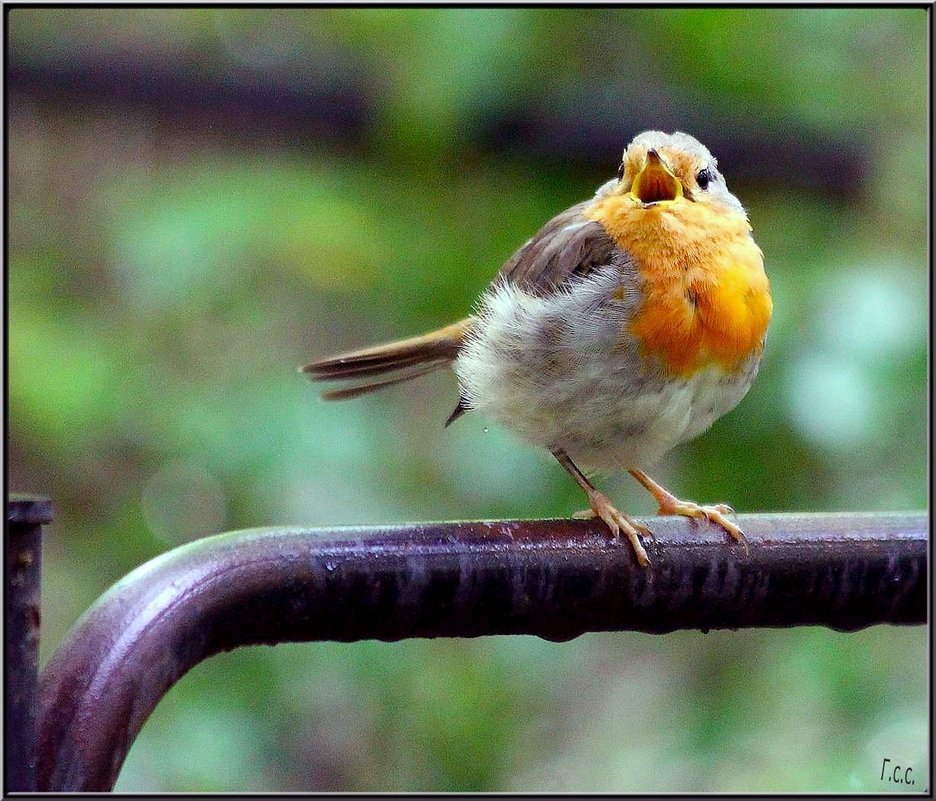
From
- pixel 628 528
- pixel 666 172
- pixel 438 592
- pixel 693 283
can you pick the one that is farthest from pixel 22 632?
pixel 666 172

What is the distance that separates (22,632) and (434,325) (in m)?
2.13

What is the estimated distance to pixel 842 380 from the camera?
3.15 m

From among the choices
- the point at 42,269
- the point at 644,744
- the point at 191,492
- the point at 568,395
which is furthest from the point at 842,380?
the point at 42,269

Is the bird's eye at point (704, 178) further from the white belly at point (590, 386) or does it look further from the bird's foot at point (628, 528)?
the bird's foot at point (628, 528)

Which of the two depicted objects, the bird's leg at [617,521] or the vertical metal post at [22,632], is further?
the bird's leg at [617,521]

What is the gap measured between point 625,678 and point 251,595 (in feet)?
11.6

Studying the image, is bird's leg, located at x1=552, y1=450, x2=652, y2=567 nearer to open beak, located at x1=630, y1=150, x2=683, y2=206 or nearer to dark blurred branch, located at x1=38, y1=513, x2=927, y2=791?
dark blurred branch, located at x1=38, y1=513, x2=927, y2=791

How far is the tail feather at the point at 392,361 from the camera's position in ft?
10.6

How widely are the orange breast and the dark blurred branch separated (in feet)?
1.83

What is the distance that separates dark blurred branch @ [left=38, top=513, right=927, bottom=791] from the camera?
1439 mm

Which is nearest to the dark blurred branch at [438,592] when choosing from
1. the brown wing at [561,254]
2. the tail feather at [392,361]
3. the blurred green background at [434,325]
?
the brown wing at [561,254]

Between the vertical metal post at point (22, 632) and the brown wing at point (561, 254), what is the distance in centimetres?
166

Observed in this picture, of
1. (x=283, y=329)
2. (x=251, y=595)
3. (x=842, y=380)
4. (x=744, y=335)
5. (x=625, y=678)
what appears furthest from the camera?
(x=625, y=678)

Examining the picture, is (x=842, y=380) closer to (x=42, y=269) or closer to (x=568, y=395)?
(x=568, y=395)
